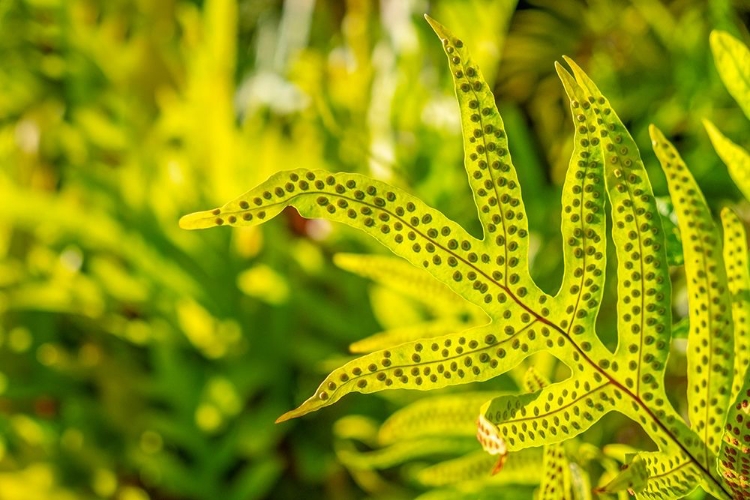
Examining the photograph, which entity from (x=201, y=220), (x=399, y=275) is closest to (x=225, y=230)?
(x=399, y=275)

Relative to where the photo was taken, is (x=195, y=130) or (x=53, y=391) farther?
(x=195, y=130)

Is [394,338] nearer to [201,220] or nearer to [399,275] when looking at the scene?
[399,275]

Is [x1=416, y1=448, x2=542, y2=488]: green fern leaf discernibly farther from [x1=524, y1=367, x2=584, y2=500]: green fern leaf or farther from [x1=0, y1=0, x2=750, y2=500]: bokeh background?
[x1=0, y1=0, x2=750, y2=500]: bokeh background

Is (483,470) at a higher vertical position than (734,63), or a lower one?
lower

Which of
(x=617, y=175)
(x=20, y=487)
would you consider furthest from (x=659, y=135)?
(x=20, y=487)

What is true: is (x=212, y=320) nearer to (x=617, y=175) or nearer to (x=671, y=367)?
(x=671, y=367)
